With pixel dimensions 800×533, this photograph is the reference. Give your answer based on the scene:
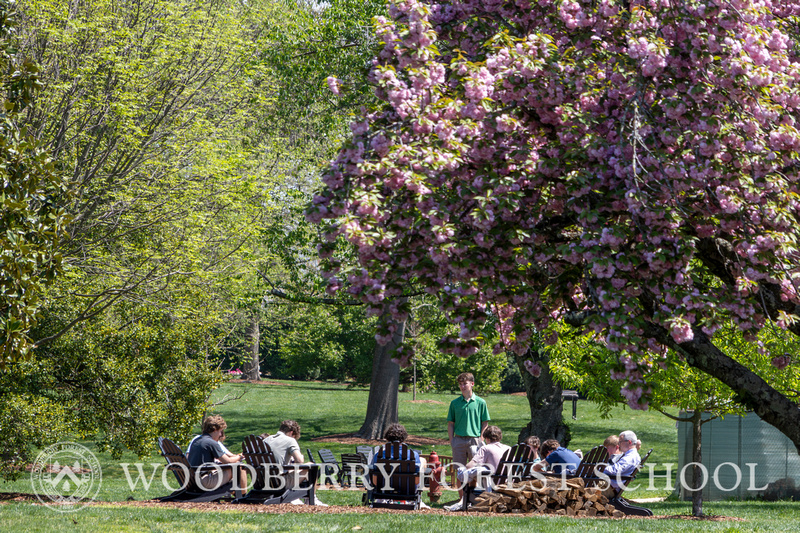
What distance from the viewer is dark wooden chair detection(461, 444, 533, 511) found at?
969cm

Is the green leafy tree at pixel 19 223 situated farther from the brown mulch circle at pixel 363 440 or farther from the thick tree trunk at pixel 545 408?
the brown mulch circle at pixel 363 440

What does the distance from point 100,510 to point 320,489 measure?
18.7 feet

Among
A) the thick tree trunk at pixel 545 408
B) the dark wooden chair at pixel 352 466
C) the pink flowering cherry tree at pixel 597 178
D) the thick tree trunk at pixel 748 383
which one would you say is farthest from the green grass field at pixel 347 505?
the pink flowering cherry tree at pixel 597 178

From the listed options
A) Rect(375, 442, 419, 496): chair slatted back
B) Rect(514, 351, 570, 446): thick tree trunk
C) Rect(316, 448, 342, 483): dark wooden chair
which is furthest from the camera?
Rect(514, 351, 570, 446): thick tree trunk

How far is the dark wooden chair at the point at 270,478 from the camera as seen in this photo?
9609 millimetres

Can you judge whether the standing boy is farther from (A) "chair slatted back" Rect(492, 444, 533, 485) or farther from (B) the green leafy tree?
(B) the green leafy tree

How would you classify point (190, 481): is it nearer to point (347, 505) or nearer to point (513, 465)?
point (347, 505)

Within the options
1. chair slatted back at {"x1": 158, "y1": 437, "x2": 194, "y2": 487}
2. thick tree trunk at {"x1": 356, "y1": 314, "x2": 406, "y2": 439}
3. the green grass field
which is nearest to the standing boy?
the green grass field

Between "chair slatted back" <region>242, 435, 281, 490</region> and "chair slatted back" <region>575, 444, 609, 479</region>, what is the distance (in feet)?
12.1

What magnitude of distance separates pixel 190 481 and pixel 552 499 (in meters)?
4.37

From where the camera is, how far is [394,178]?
4371 millimetres

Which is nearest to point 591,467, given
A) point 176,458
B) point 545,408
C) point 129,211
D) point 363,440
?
point 176,458

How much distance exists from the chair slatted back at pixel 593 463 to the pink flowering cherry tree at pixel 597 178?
450 cm

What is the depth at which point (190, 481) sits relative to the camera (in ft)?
31.4
